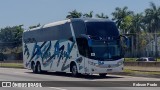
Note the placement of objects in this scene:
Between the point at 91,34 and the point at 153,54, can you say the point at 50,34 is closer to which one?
the point at 91,34

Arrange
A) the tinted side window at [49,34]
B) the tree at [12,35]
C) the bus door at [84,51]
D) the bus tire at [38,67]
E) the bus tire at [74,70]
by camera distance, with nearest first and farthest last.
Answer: the bus door at [84,51] < the bus tire at [74,70] < the tinted side window at [49,34] < the bus tire at [38,67] < the tree at [12,35]

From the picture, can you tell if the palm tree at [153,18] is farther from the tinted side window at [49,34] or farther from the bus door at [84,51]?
the bus door at [84,51]

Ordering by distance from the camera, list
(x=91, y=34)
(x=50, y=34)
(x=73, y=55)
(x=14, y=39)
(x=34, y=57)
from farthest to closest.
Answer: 1. (x=14, y=39)
2. (x=34, y=57)
3. (x=50, y=34)
4. (x=73, y=55)
5. (x=91, y=34)

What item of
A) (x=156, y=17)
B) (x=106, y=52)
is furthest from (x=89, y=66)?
(x=156, y=17)

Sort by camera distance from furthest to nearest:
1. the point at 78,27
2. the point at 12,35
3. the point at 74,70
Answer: the point at 12,35 < the point at 74,70 < the point at 78,27

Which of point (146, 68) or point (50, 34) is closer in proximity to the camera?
point (50, 34)

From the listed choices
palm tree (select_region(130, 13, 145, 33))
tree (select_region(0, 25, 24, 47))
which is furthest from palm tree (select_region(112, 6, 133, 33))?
tree (select_region(0, 25, 24, 47))

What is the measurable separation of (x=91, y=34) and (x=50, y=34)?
6804mm

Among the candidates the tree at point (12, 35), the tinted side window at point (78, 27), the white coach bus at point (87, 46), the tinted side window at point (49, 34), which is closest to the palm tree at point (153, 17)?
the tree at point (12, 35)

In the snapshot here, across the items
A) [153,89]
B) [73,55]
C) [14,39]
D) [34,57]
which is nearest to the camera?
[153,89]

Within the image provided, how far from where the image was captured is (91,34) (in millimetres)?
28812

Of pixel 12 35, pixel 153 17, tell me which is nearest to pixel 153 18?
pixel 153 17

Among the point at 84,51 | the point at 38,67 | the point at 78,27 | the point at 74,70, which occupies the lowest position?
the point at 38,67

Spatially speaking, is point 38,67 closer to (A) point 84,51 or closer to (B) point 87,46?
(A) point 84,51
